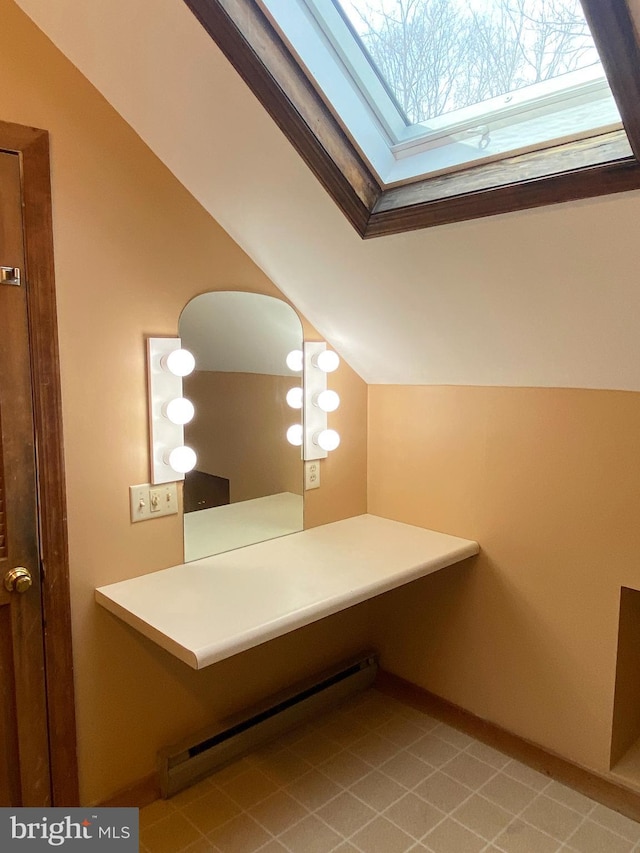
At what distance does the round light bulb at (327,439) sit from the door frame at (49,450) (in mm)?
930

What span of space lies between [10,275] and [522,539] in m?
1.66

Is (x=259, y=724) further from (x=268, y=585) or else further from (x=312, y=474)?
(x=312, y=474)

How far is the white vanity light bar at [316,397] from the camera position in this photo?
216cm

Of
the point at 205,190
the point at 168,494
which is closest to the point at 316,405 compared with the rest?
the point at 168,494

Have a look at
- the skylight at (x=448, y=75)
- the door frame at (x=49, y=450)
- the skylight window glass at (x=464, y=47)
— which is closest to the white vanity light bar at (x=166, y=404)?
the door frame at (x=49, y=450)

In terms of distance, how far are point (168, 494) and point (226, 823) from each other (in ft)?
3.16

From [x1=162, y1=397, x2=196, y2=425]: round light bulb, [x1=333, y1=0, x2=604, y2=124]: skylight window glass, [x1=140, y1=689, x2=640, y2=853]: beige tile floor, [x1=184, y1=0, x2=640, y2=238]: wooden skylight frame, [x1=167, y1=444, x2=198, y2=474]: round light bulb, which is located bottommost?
[x1=140, y1=689, x2=640, y2=853]: beige tile floor

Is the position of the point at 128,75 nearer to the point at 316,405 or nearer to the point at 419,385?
the point at 316,405

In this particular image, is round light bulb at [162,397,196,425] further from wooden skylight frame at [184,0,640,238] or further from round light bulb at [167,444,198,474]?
wooden skylight frame at [184,0,640,238]

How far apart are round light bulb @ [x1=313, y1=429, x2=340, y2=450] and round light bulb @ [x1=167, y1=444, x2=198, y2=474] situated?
53cm

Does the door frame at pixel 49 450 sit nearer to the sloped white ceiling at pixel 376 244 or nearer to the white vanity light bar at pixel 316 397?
the sloped white ceiling at pixel 376 244

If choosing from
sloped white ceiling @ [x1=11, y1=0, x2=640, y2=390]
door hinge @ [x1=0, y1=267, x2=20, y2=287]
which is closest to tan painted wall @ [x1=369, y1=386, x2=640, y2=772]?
sloped white ceiling @ [x1=11, y1=0, x2=640, y2=390]

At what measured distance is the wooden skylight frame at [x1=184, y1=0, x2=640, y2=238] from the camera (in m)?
0.99

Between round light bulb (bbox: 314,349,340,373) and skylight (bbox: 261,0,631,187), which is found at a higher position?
skylight (bbox: 261,0,631,187)
